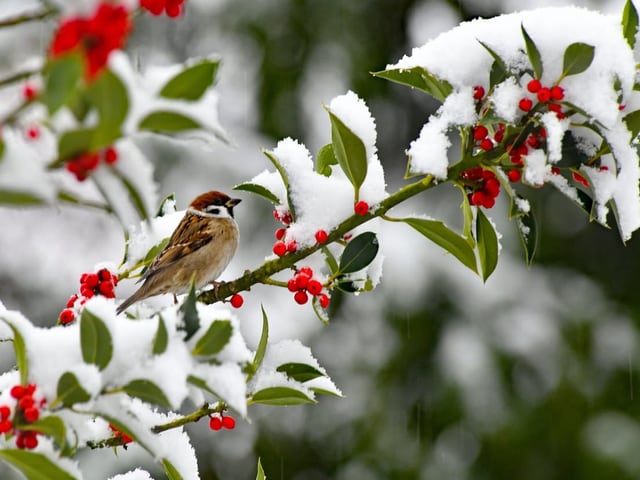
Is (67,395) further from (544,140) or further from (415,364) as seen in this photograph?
(415,364)

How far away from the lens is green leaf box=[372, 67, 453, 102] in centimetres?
165

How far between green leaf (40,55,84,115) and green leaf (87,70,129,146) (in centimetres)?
4

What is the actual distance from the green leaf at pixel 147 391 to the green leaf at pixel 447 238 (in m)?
0.64

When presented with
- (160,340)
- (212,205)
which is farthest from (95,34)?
(212,205)

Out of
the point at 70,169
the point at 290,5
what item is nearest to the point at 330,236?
the point at 70,169

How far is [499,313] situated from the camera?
25.0 feet

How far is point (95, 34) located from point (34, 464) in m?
0.67

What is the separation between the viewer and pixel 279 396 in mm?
1612

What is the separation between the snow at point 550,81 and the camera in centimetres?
153

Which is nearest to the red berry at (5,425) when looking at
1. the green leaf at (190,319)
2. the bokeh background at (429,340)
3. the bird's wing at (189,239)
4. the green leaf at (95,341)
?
the green leaf at (95,341)

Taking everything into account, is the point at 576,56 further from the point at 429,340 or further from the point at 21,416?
the point at 429,340

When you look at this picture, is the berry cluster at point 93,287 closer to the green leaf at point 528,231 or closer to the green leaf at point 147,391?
the green leaf at point 147,391

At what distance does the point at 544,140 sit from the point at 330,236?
40 cm

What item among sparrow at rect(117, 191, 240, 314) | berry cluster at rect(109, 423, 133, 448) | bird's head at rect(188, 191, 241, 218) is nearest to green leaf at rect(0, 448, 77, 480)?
berry cluster at rect(109, 423, 133, 448)
